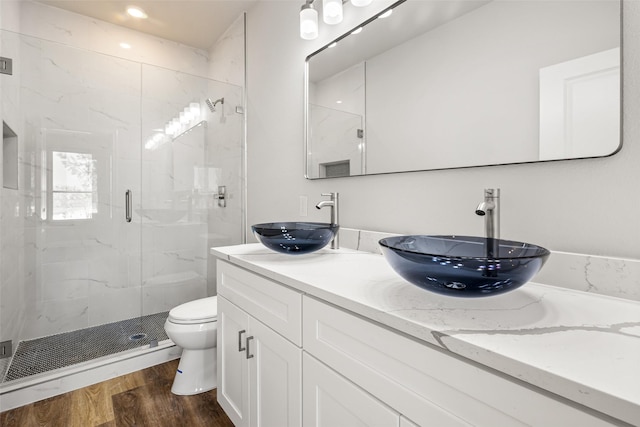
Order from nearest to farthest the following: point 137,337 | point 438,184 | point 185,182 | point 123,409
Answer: point 438,184
point 123,409
point 137,337
point 185,182

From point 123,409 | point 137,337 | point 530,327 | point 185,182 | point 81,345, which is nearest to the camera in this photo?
point 530,327

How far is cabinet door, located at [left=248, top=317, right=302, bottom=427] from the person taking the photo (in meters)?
0.96

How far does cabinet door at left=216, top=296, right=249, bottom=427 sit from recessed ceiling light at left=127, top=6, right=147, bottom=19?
233cm

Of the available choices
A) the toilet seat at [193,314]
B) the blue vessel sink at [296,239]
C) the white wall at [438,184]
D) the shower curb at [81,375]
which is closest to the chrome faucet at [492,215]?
the white wall at [438,184]

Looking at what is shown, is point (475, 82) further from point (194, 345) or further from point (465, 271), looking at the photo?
point (194, 345)

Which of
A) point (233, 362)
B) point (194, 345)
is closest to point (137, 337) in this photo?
point (194, 345)

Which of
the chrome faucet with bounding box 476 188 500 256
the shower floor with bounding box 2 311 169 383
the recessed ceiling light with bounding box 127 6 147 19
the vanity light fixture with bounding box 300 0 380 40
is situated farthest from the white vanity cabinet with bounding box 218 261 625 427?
the recessed ceiling light with bounding box 127 6 147 19

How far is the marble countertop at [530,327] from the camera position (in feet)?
1.37

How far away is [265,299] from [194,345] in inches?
35.1

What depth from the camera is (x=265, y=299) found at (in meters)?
1.10

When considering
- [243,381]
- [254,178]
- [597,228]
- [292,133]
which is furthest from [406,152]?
[254,178]

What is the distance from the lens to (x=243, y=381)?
A: 4.15 ft

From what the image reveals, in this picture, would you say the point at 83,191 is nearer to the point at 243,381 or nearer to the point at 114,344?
the point at 114,344

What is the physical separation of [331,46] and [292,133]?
0.53 metres
